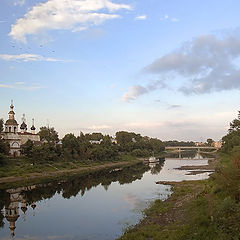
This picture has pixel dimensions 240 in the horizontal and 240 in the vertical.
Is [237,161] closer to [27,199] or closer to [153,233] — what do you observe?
[153,233]

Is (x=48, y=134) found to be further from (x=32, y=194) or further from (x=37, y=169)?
(x=32, y=194)

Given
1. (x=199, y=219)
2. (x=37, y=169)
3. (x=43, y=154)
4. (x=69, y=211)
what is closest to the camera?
(x=199, y=219)

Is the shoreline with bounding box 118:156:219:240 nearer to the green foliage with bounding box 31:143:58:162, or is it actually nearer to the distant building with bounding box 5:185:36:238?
the distant building with bounding box 5:185:36:238

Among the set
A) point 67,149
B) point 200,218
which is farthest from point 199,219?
point 67,149

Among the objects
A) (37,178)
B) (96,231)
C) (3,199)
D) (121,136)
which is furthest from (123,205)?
(121,136)

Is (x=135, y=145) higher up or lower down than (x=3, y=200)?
higher up

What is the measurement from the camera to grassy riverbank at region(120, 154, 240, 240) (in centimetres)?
1370

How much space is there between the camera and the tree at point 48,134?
289 feet

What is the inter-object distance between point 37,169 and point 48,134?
37787 millimetres

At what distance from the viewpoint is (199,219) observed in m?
18.0

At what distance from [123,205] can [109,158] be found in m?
60.3

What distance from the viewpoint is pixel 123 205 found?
30.8 meters

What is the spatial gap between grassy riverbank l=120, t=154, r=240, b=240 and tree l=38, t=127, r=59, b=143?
62317mm

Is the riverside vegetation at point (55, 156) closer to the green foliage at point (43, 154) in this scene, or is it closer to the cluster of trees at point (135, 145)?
the green foliage at point (43, 154)
